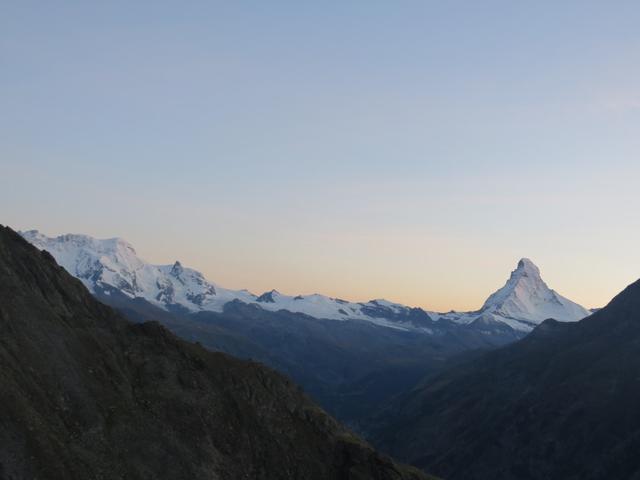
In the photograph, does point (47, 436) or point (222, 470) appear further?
point (222, 470)

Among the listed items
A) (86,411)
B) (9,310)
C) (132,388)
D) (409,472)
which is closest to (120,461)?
(86,411)

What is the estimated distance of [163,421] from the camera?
95.1 meters

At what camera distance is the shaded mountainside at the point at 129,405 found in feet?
264

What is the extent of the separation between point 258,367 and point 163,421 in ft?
81.7

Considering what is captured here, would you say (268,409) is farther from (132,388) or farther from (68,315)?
(68,315)

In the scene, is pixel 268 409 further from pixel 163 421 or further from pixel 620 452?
pixel 620 452

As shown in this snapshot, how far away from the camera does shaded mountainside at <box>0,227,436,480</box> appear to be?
8050 centimetres

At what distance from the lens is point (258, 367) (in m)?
118

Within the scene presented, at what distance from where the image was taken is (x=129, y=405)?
93500mm

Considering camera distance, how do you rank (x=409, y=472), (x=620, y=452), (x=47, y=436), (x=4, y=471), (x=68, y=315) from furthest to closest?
(x=620, y=452) → (x=409, y=472) → (x=68, y=315) → (x=47, y=436) → (x=4, y=471)

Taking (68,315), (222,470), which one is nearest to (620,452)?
(222,470)

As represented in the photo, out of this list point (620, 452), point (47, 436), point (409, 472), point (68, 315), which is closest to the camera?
point (47, 436)

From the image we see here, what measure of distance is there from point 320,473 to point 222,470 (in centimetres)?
1697

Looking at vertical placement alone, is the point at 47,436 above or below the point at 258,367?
below
